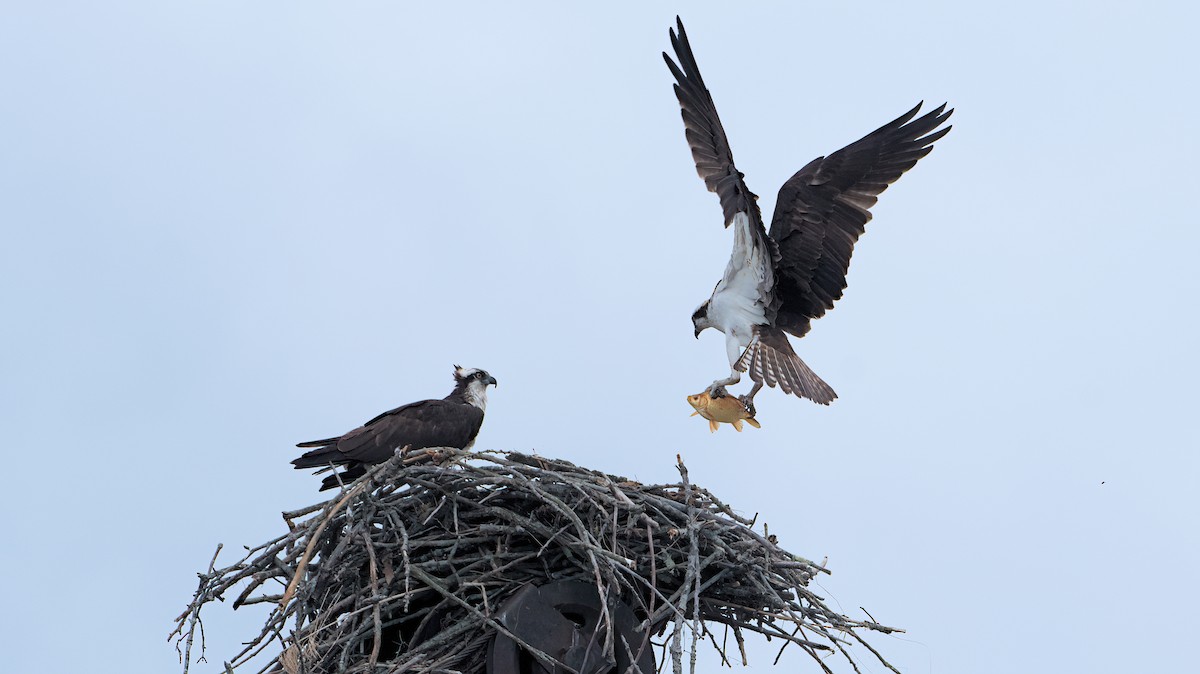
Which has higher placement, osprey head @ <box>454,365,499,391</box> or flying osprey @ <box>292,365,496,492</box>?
osprey head @ <box>454,365,499,391</box>

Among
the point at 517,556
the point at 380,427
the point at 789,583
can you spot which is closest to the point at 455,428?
the point at 380,427

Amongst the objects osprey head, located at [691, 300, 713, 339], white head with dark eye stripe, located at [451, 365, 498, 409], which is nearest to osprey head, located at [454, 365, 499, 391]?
white head with dark eye stripe, located at [451, 365, 498, 409]

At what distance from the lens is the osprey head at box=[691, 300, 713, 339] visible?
962 cm

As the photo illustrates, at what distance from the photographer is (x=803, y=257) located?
9.30 metres

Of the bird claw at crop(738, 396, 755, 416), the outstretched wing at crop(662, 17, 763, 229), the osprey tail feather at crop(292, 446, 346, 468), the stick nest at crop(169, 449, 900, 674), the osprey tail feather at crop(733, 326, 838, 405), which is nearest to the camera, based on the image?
the stick nest at crop(169, 449, 900, 674)

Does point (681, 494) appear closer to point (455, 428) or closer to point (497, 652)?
point (497, 652)

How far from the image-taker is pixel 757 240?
884 cm

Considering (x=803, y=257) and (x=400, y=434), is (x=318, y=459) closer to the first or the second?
(x=400, y=434)

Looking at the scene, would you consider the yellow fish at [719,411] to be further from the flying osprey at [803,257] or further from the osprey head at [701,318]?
the osprey head at [701,318]

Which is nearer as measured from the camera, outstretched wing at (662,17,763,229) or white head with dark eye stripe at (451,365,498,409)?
outstretched wing at (662,17,763,229)

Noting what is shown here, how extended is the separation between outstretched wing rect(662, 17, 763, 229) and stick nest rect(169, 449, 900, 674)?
258 cm

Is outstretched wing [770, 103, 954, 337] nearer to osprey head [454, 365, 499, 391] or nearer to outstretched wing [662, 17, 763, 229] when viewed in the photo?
outstretched wing [662, 17, 763, 229]

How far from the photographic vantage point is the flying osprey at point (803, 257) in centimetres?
910

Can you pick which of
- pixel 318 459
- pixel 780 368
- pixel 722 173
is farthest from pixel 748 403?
pixel 318 459
